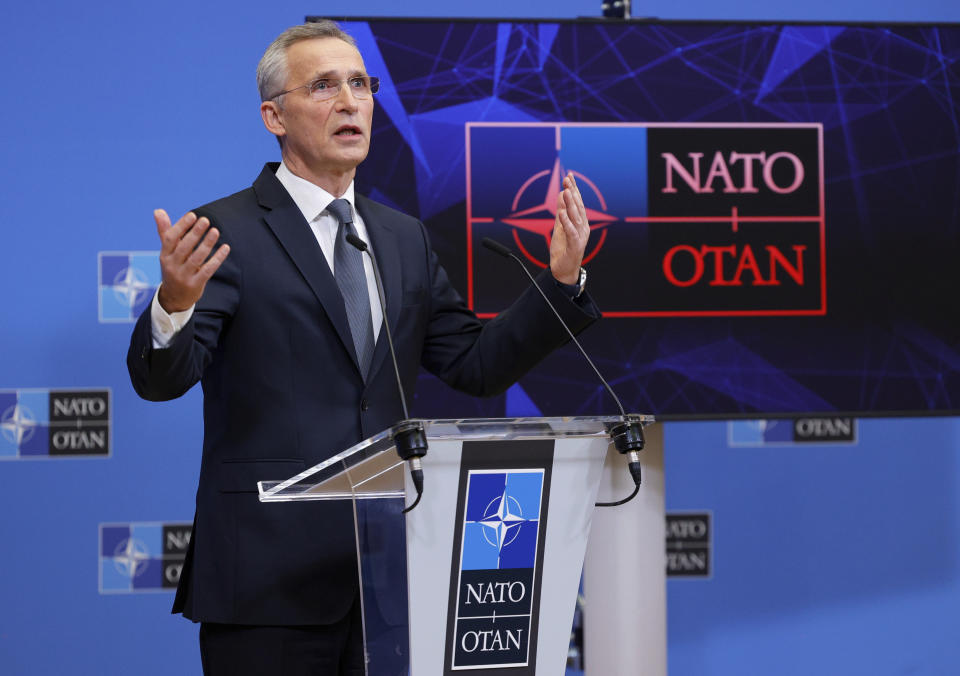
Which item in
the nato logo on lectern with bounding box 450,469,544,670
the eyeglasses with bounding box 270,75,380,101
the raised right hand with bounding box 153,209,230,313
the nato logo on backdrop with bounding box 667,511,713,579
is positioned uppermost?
the eyeglasses with bounding box 270,75,380,101

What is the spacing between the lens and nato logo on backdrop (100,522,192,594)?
10.8 ft

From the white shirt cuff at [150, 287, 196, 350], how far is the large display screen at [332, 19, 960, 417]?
48.5 inches

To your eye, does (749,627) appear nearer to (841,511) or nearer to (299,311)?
(841,511)

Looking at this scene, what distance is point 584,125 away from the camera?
2717 mm

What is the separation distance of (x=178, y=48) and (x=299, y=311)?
1942 millimetres

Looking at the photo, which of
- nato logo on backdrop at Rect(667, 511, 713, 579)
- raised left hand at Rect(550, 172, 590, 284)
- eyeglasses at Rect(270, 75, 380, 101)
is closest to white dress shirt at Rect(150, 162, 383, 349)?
eyeglasses at Rect(270, 75, 380, 101)

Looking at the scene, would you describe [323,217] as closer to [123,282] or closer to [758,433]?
[123,282]

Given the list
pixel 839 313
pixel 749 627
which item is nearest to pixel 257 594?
pixel 839 313

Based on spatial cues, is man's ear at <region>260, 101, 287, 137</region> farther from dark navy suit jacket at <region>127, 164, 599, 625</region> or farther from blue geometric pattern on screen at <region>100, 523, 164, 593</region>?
blue geometric pattern on screen at <region>100, 523, 164, 593</region>

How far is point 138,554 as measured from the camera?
130 inches

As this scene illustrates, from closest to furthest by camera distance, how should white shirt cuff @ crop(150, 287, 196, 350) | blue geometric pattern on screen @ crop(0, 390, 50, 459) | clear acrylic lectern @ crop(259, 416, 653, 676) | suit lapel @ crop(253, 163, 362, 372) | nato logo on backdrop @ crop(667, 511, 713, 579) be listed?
clear acrylic lectern @ crop(259, 416, 653, 676) → white shirt cuff @ crop(150, 287, 196, 350) → suit lapel @ crop(253, 163, 362, 372) → blue geometric pattern on screen @ crop(0, 390, 50, 459) → nato logo on backdrop @ crop(667, 511, 713, 579)

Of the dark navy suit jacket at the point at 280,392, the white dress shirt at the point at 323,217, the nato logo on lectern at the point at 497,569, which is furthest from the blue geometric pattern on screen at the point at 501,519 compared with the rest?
the white dress shirt at the point at 323,217

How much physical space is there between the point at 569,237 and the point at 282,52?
0.62 metres

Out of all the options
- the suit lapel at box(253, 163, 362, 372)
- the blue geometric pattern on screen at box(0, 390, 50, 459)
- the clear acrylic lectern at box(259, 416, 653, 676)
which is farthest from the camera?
the blue geometric pattern on screen at box(0, 390, 50, 459)
